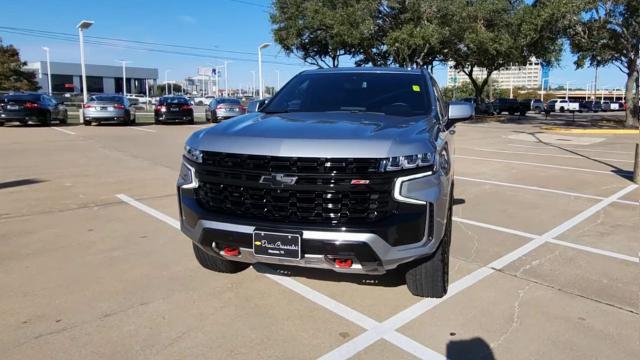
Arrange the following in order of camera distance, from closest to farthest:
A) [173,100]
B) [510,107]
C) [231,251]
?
[231,251], [173,100], [510,107]

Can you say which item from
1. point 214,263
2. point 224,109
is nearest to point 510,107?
point 224,109

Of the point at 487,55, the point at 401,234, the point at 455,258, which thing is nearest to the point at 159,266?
the point at 401,234

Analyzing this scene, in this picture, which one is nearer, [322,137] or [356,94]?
[322,137]

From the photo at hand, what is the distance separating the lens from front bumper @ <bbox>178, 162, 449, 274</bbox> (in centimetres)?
313

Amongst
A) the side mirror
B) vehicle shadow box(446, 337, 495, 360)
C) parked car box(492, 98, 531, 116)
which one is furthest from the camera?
parked car box(492, 98, 531, 116)

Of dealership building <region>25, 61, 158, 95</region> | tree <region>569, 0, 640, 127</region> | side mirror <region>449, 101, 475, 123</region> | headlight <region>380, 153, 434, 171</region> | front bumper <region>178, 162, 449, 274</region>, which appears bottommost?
front bumper <region>178, 162, 449, 274</region>

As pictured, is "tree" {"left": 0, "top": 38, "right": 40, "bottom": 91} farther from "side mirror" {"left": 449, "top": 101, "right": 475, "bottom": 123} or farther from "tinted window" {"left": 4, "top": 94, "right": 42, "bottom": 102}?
"side mirror" {"left": 449, "top": 101, "right": 475, "bottom": 123}

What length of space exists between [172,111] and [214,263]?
2289 centimetres

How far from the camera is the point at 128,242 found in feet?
17.4

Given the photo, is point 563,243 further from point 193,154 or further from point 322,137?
point 193,154

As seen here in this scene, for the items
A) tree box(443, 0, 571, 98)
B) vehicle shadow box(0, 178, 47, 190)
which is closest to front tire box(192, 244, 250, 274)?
vehicle shadow box(0, 178, 47, 190)

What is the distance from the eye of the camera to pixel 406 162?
3258 mm

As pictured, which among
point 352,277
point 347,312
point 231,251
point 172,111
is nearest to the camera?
point 231,251

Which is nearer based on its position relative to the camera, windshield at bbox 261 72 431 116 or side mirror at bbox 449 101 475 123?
windshield at bbox 261 72 431 116
